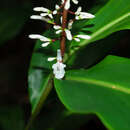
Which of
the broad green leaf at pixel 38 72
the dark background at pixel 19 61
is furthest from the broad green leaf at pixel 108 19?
the dark background at pixel 19 61

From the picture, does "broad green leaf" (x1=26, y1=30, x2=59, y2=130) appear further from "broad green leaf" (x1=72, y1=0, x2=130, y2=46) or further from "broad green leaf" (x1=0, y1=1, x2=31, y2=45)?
"broad green leaf" (x1=0, y1=1, x2=31, y2=45)

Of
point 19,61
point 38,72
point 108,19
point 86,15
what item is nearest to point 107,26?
point 108,19

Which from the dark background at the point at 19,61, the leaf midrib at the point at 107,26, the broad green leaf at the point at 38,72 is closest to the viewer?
the leaf midrib at the point at 107,26

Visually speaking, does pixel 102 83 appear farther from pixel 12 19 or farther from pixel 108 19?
pixel 12 19

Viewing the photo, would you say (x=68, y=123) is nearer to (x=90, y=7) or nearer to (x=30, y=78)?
(x=30, y=78)

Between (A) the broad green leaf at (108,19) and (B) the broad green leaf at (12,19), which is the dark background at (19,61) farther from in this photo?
(A) the broad green leaf at (108,19)

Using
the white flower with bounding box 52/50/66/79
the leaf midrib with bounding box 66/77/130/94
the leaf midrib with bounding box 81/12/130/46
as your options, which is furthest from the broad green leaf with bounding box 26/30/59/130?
the white flower with bounding box 52/50/66/79

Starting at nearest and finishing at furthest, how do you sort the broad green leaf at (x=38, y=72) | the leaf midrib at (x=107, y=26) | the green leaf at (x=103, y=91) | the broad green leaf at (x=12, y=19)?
the green leaf at (x=103, y=91), the leaf midrib at (x=107, y=26), the broad green leaf at (x=38, y=72), the broad green leaf at (x=12, y=19)

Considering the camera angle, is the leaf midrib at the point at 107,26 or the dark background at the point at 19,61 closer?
the leaf midrib at the point at 107,26
